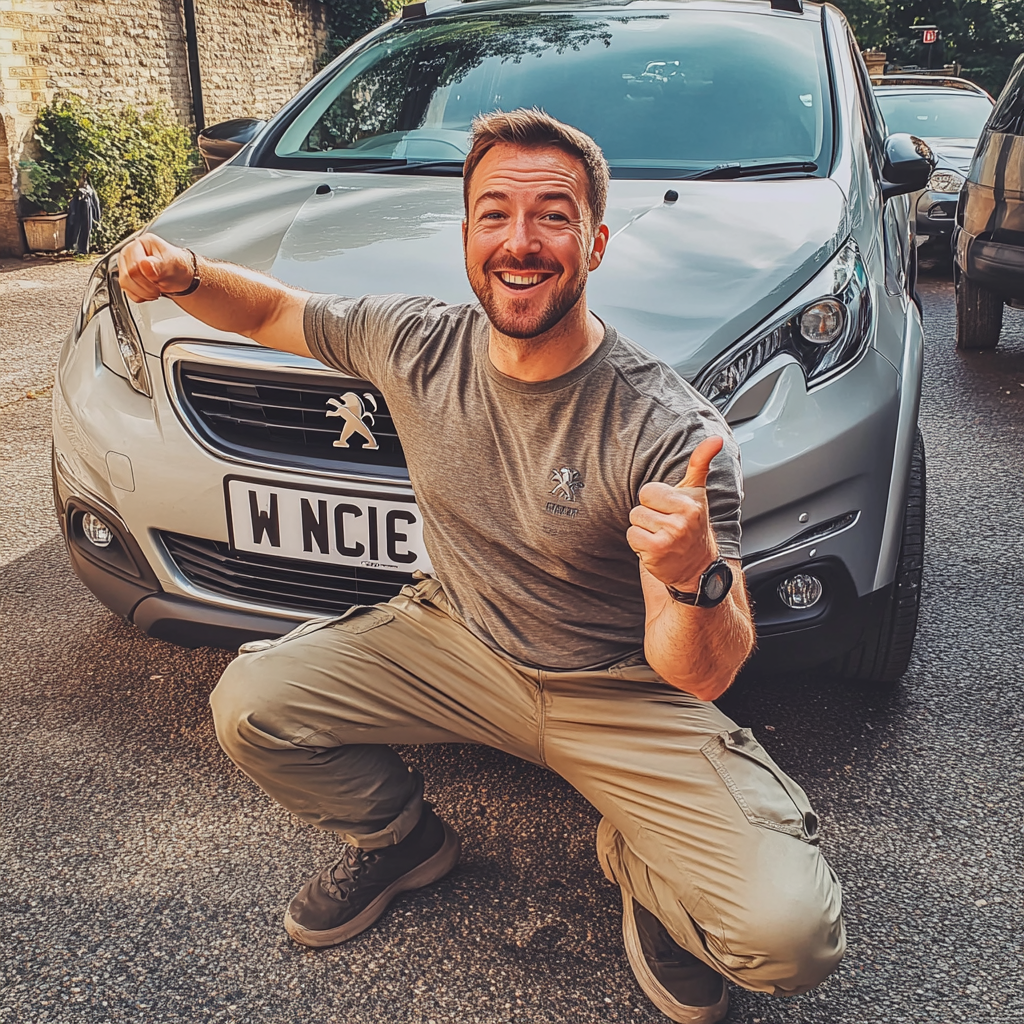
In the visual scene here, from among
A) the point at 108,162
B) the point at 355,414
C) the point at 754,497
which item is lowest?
the point at 108,162

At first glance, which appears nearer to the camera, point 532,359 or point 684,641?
point 684,641

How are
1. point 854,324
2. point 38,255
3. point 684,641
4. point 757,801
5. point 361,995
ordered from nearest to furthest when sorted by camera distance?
point 684,641
point 757,801
point 361,995
point 854,324
point 38,255

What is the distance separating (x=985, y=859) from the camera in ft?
7.34

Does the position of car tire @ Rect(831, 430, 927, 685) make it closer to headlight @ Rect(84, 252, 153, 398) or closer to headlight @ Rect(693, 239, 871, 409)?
headlight @ Rect(693, 239, 871, 409)

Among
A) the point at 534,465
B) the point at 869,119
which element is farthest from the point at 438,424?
the point at 869,119

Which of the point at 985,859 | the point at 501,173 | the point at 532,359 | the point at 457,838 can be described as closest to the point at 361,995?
the point at 457,838

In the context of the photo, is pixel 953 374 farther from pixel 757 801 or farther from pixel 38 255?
pixel 38 255

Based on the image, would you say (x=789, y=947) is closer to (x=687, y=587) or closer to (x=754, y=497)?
(x=687, y=587)

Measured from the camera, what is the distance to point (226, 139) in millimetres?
3709

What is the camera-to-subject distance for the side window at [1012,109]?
5.48 metres

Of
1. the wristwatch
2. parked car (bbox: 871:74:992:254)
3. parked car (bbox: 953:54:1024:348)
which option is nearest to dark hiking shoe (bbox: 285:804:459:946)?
the wristwatch

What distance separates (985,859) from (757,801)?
77cm

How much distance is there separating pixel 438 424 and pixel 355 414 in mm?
386

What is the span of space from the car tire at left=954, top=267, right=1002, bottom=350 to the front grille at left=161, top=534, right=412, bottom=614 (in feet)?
15.7
